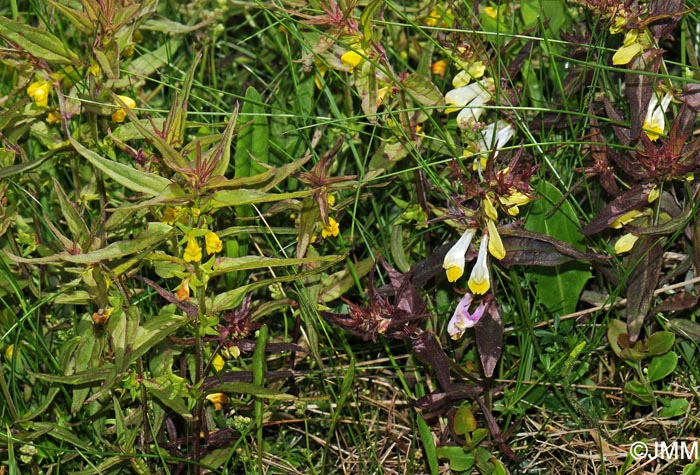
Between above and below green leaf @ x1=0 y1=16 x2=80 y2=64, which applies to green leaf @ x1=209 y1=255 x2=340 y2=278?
below

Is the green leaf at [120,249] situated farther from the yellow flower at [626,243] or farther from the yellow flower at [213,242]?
the yellow flower at [626,243]

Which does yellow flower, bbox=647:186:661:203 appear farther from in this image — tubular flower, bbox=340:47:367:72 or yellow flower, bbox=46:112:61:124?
yellow flower, bbox=46:112:61:124

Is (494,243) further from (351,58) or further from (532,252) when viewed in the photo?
(351,58)

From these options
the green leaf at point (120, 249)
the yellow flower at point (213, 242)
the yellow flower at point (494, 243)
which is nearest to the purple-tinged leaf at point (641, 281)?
the yellow flower at point (494, 243)

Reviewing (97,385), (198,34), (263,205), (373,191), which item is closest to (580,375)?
(373,191)

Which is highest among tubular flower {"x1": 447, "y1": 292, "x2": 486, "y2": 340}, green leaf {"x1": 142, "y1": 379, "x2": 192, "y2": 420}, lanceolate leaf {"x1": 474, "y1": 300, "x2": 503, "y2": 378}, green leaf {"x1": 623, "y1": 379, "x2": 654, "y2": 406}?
green leaf {"x1": 142, "y1": 379, "x2": 192, "y2": 420}

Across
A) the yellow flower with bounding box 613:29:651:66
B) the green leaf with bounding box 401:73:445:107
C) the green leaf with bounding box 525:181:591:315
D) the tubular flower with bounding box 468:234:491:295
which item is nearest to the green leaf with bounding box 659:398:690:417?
the green leaf with bounding box 525:181:591:315
